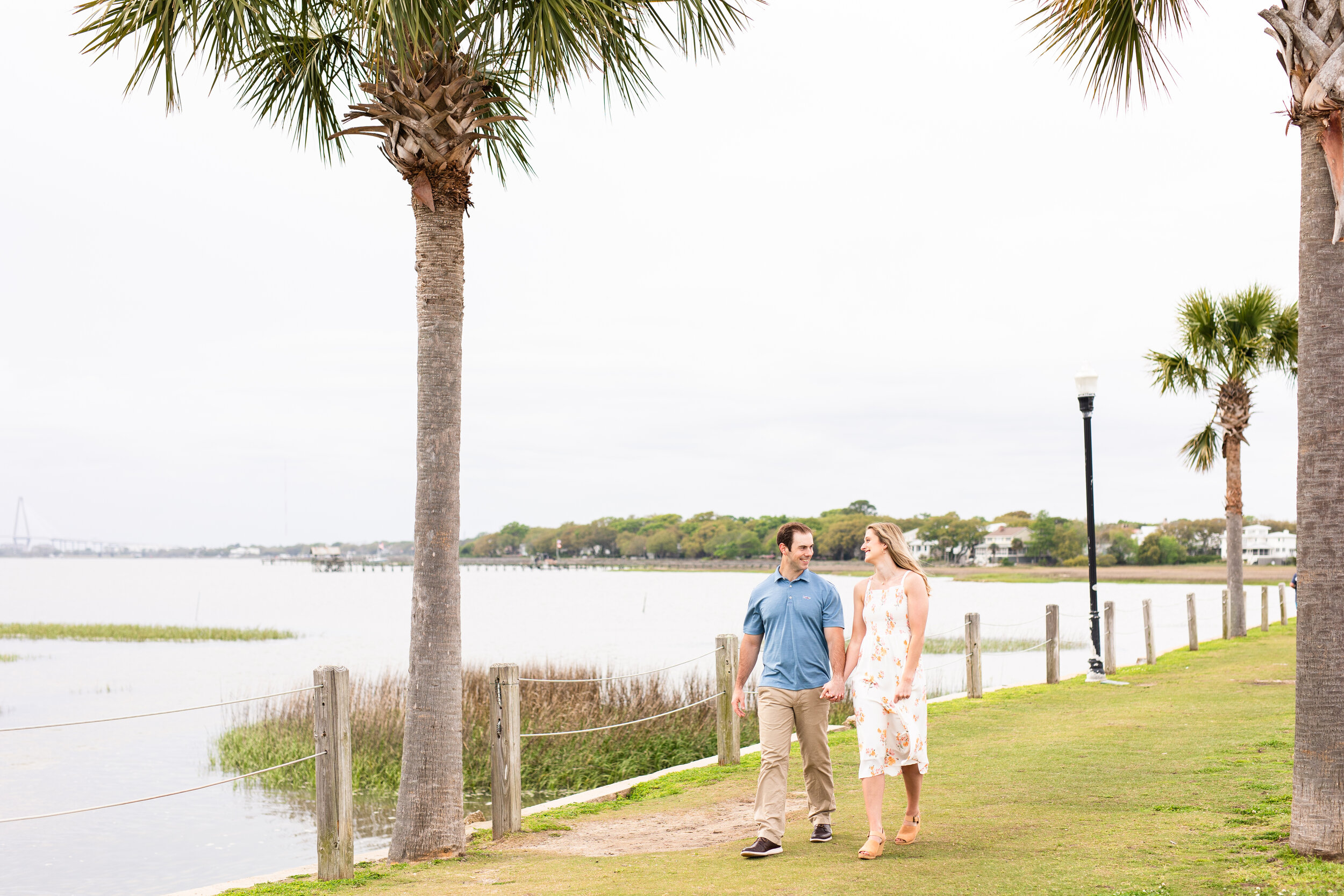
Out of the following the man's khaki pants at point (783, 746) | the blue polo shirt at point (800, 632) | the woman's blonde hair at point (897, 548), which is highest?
the woman's blonde hair at point (897, 548)

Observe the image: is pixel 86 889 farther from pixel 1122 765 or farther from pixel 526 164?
pixel 1122 765

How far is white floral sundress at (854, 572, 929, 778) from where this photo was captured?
20.1 ft

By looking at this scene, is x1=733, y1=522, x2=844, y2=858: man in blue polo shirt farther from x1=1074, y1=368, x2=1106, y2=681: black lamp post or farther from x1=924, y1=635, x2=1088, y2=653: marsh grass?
x1=924, y1=635, x2=1088, y2=653: marsh grass

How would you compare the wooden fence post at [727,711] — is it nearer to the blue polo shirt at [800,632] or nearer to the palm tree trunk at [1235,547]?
the blue polo shirt at [800,632]

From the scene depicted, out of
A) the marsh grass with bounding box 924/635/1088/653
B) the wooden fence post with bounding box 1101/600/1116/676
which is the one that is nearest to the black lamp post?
the wooden fence post with bounding box 1101/600/1116/676

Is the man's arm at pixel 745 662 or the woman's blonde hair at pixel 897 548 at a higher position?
the woman's blonde hair at pixel 897 548

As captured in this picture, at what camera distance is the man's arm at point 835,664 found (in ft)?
20.7

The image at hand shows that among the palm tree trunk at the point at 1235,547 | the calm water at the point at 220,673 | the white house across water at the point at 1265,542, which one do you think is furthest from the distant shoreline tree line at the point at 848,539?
the palm tree trunk at the point at 1235,547

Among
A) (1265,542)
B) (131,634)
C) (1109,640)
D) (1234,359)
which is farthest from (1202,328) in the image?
(1265,542)

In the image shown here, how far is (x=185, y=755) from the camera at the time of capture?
56.9 feet

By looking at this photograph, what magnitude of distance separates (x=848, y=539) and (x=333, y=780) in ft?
350

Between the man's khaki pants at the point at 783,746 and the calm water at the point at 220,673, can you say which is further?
the calm water at the point at 220,673

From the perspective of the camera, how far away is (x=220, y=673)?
2909 cm

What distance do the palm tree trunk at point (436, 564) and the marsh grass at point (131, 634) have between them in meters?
36.6
